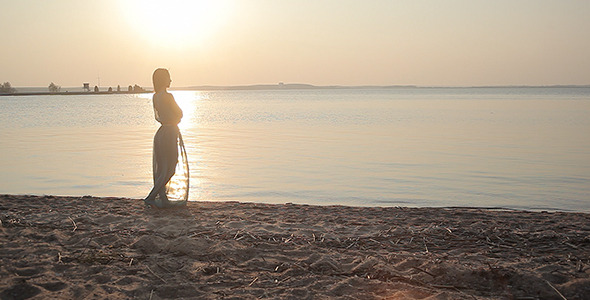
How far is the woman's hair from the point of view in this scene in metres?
8.68

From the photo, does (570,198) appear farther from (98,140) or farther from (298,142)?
(98,140)

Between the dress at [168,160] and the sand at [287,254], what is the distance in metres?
0.32

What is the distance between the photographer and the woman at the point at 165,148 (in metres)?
8.55

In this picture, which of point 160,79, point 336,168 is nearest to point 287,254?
point 160,79

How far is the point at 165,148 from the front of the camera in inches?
340

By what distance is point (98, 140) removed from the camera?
79.7 feet

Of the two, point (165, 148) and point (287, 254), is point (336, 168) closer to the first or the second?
point (165, 148)

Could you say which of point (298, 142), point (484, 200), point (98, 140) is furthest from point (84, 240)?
point (98, 140)

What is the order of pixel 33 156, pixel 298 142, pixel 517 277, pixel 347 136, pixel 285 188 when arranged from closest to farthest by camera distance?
pixel 517 277, pixel 285 188, pixel 33 156, pixel 298 142, pixel 347 136

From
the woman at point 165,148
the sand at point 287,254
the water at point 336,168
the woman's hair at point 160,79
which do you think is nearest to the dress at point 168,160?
the woman at point 165,148

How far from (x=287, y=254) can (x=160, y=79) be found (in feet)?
13.5

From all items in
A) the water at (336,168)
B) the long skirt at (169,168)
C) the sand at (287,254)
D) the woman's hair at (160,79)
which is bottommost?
the water at (336,168)

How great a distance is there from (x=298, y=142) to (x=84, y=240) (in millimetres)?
17108

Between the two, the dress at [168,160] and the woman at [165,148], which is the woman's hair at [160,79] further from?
the dress at [168,160]
